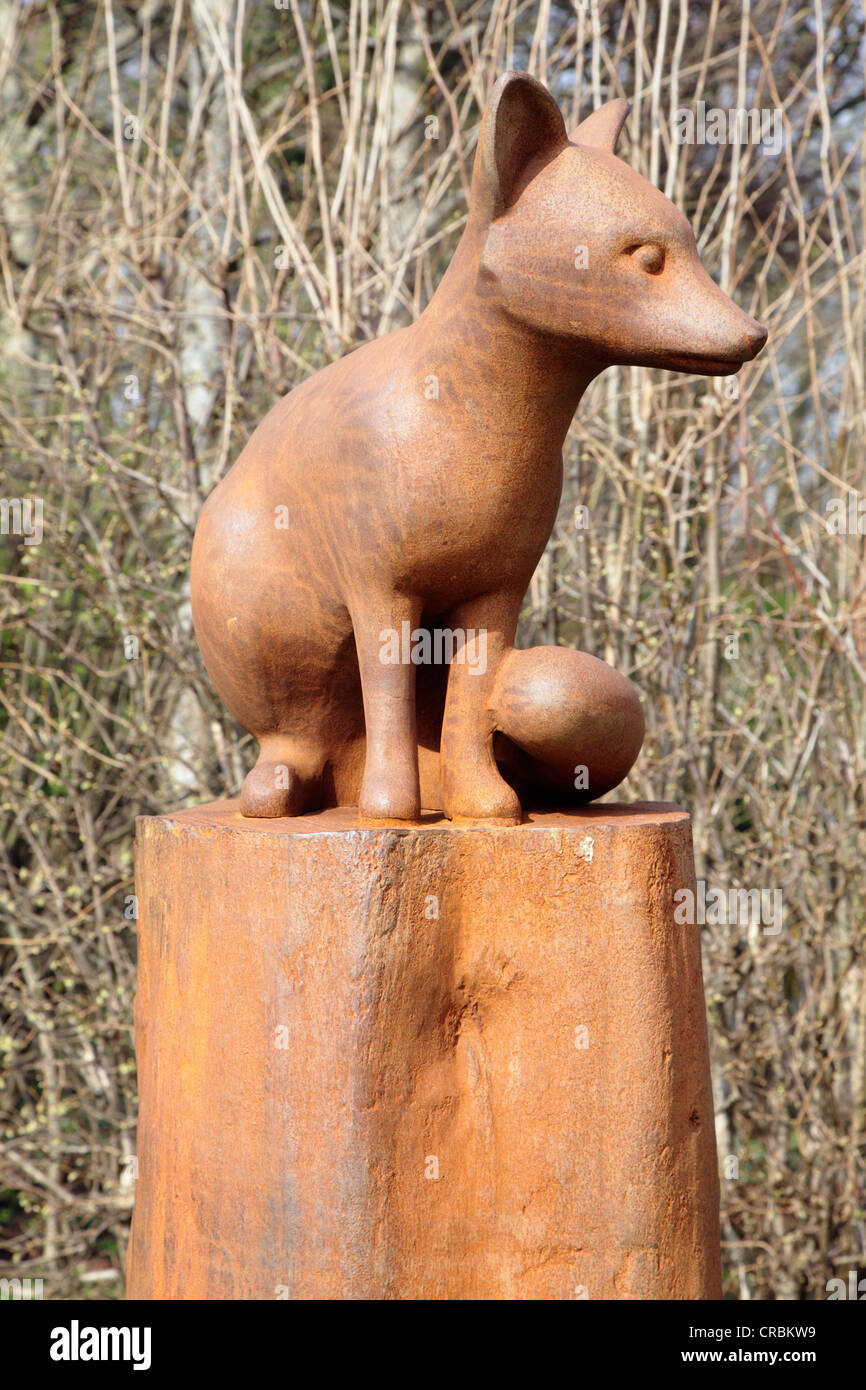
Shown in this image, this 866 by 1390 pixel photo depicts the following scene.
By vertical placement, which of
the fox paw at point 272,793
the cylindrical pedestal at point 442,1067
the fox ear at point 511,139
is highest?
the fox ear at point 511,139

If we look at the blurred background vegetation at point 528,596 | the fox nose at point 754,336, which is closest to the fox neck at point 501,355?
the fox nose at point 754,336

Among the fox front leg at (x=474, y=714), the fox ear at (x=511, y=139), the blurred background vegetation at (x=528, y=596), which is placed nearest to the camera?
the fox ear at (x=511, y=139)

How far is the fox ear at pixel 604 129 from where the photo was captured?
6.98 ft

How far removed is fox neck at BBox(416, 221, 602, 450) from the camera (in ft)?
6.57

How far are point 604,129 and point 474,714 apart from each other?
1007 millimetres

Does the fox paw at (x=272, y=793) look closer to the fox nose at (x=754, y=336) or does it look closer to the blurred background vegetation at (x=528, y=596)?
the fox nose at (x=754, y=336)

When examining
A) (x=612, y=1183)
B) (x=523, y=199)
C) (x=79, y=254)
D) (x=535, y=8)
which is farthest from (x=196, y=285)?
(x=612, y=1183)

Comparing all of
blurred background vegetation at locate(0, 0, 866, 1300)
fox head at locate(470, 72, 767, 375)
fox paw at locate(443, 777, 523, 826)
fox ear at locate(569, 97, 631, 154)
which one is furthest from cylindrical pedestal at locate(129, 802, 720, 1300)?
blurred background vegetation at locate(0, 0, 866, 1300)

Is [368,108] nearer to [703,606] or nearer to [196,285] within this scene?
[196,285]

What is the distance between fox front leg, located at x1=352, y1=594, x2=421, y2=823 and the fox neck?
1.15 feet

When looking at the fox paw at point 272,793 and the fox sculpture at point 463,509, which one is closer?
the fox sculpture at point 463,509

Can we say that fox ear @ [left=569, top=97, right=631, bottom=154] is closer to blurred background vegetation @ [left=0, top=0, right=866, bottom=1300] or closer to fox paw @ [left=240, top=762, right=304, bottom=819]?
fox paw @ [left=240, top=762, right=304, bottom=819]

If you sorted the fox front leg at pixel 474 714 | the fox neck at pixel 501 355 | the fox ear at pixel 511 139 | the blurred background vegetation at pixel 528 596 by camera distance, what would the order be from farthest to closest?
1. the blurred background vegetation at pixel 528 596
2. the fox front leg at pixel 474 714
3. the fox neck at pixel 501 355
4. the fox ear at pixel 511 139

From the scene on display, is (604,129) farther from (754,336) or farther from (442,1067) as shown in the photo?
(442,1067)
